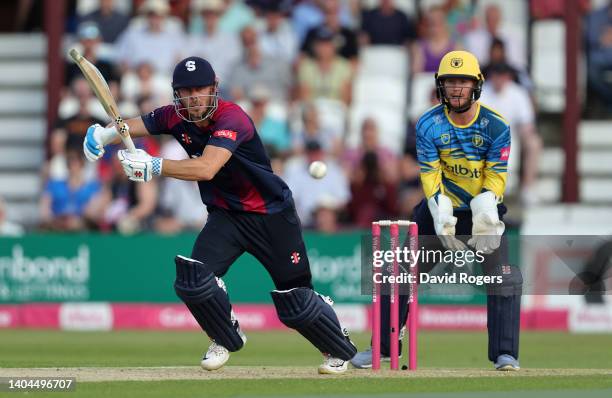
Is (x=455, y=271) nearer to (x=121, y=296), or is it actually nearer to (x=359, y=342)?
(x=359, y=342)

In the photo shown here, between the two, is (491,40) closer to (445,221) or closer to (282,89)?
(282,89)

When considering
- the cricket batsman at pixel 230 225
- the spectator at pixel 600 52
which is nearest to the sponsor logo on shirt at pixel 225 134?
the cricket batsman at pixel 230 225

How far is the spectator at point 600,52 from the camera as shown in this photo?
16.5 m

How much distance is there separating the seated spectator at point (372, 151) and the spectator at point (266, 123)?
72cm

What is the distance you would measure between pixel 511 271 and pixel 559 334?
5.38m

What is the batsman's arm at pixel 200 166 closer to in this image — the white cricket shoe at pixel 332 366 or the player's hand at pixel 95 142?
the player's hand at pixel 95 142

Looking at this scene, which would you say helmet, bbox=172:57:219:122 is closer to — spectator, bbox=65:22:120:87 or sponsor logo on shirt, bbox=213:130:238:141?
sponsor logo on shirt, bbox=213:130:238:141

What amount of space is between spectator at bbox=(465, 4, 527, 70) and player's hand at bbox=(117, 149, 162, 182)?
865 cm

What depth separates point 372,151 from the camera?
15.1 meters

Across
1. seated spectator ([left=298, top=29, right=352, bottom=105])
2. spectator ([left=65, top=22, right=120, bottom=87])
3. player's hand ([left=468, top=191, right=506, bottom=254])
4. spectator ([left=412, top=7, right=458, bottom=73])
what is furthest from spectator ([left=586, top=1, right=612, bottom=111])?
player's hand ([left=468, top=191, right=506, bottom=254])

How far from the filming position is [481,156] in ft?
28.1

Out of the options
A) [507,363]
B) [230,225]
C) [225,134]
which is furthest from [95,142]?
[507,363]

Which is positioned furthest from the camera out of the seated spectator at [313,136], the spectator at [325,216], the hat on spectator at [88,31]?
the hat on spectator at [88,31]

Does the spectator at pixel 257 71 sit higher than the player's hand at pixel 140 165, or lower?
higher
